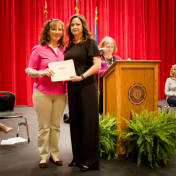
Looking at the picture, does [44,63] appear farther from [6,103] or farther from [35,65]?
[6,103]

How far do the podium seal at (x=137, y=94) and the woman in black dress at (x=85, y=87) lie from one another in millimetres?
510

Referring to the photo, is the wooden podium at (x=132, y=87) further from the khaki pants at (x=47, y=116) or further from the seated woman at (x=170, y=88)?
the seated woman at (x=170, y=88)

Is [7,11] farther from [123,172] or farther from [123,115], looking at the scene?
[123,172]

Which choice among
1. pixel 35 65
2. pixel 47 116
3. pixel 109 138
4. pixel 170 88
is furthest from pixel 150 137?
pixel 170 88

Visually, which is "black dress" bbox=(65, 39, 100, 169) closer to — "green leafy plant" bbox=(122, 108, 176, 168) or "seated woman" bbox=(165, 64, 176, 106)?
"green leafy plant" bbox=(122, 108, 176, 168)

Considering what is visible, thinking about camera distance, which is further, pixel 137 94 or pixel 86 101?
pixel 137 94

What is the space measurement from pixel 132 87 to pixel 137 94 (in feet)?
0.37

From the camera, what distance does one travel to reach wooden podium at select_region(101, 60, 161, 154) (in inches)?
94.2

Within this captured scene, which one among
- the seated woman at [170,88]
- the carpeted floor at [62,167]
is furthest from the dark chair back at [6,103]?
the seated woman at [170,88]

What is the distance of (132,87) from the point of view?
2.44m

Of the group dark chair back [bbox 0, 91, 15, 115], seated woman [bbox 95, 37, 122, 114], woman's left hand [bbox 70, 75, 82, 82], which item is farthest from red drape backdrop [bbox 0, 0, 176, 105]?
woman's left hand [bbox 70, 75, 82, 82]

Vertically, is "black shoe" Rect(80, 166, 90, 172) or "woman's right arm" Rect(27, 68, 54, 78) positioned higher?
"woman's right arm" Rect(27, 68, 54, 78)

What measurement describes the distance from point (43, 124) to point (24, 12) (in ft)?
18.4

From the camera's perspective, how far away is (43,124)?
2209mm
